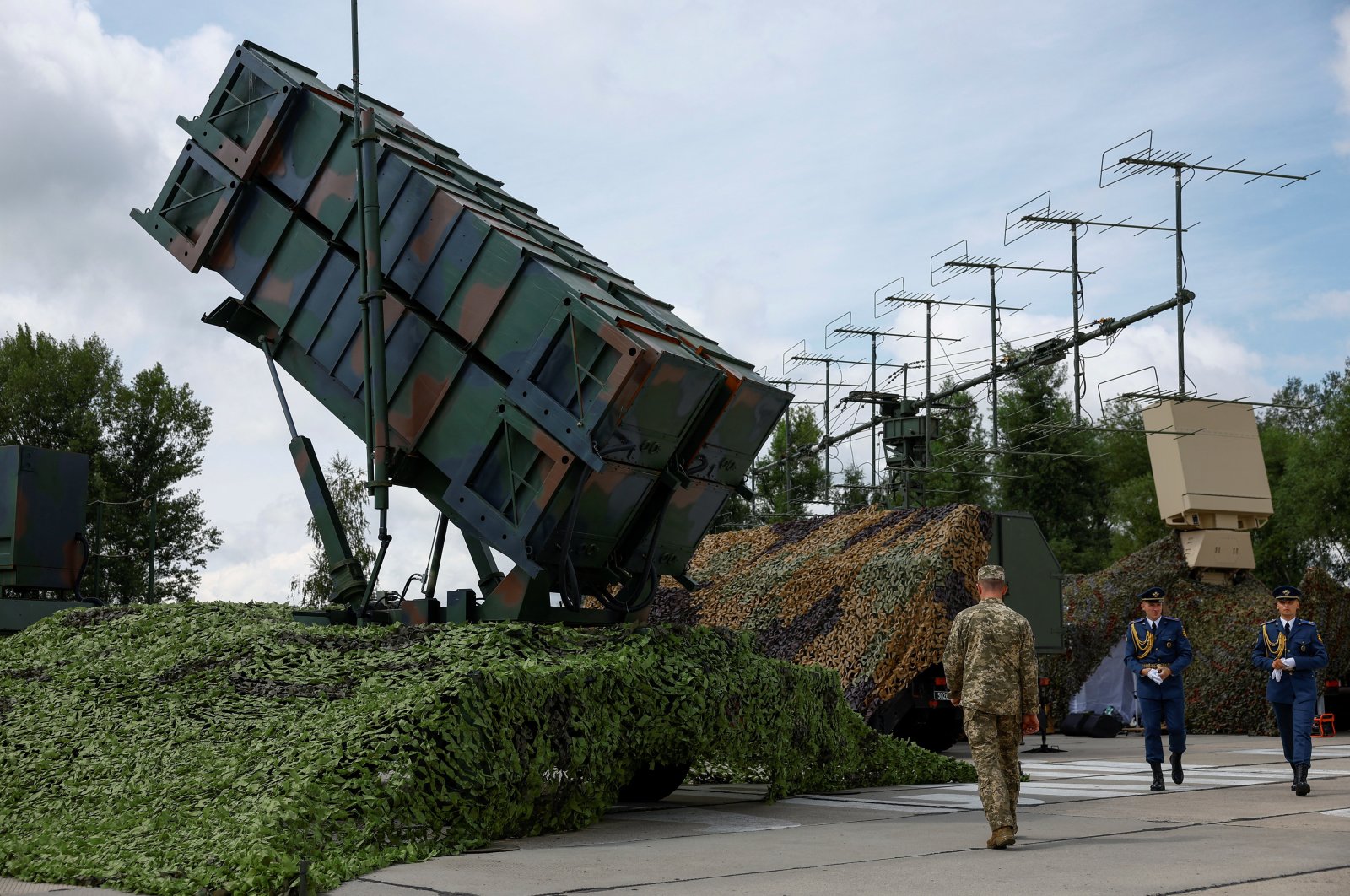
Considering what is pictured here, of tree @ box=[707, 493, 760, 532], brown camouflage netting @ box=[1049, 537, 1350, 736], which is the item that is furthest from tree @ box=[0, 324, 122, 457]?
brown camouflage netting @ box=[1049, 537, 1350, 736]

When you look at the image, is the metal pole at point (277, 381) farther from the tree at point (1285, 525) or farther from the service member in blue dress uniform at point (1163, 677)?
the tree at point (1285, 525)

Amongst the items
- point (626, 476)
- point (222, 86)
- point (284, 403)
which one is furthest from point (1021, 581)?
point (222, 86)

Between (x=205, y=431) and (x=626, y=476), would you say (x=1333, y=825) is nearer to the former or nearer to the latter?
(x=626, y=476)

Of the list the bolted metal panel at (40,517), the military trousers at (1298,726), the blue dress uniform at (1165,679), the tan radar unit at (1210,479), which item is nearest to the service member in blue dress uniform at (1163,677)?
the blue dress uniform at (1165,679)

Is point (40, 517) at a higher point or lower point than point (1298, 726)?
higher

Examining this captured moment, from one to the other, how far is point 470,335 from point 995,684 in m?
4.46

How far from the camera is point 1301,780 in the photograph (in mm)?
9969

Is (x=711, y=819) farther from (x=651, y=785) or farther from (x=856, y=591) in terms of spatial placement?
(x=856, y=591)

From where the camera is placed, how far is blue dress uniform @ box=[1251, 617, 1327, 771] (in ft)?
32.9

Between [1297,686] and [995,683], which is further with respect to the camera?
[1297,686]

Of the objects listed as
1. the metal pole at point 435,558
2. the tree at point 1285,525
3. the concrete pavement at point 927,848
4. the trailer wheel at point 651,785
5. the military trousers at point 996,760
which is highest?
the tree at point 1285,525

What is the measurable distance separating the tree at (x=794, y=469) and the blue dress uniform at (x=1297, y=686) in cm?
3062

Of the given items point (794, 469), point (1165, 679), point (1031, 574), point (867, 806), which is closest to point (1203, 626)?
point (1031, 574)

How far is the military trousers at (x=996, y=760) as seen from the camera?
7.19m
